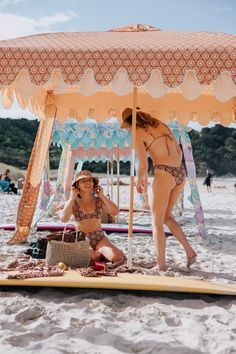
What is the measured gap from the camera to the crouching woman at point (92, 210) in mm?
4594

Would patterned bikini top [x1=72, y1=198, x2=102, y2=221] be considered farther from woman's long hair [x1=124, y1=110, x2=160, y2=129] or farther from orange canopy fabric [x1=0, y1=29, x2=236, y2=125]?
orange canopy fabric [x1=0, y1=29, x2=236, y2=125]

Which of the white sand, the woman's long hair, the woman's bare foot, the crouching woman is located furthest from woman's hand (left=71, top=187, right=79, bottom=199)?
the white sand

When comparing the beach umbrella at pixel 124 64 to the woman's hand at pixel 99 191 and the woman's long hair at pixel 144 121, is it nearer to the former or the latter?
the woman's long hair at pixel 144 121

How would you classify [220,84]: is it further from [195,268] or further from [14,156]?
[14,156]

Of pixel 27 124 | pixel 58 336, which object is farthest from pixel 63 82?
pixel 27 124

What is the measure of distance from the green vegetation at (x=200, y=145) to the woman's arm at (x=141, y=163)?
179 ft

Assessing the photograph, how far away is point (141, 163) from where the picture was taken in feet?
13.8

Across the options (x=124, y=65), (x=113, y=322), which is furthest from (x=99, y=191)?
(x=113, y=322)

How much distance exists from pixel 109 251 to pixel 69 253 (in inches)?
21.1

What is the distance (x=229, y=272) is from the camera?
15.3 feet

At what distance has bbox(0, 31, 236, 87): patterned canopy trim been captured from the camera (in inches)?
150

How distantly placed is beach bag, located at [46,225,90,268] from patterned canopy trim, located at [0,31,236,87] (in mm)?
1368

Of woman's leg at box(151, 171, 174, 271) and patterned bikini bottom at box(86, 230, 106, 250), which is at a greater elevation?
woman's leg at box(151, 171, 174, 271)

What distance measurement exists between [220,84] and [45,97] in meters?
2.97
